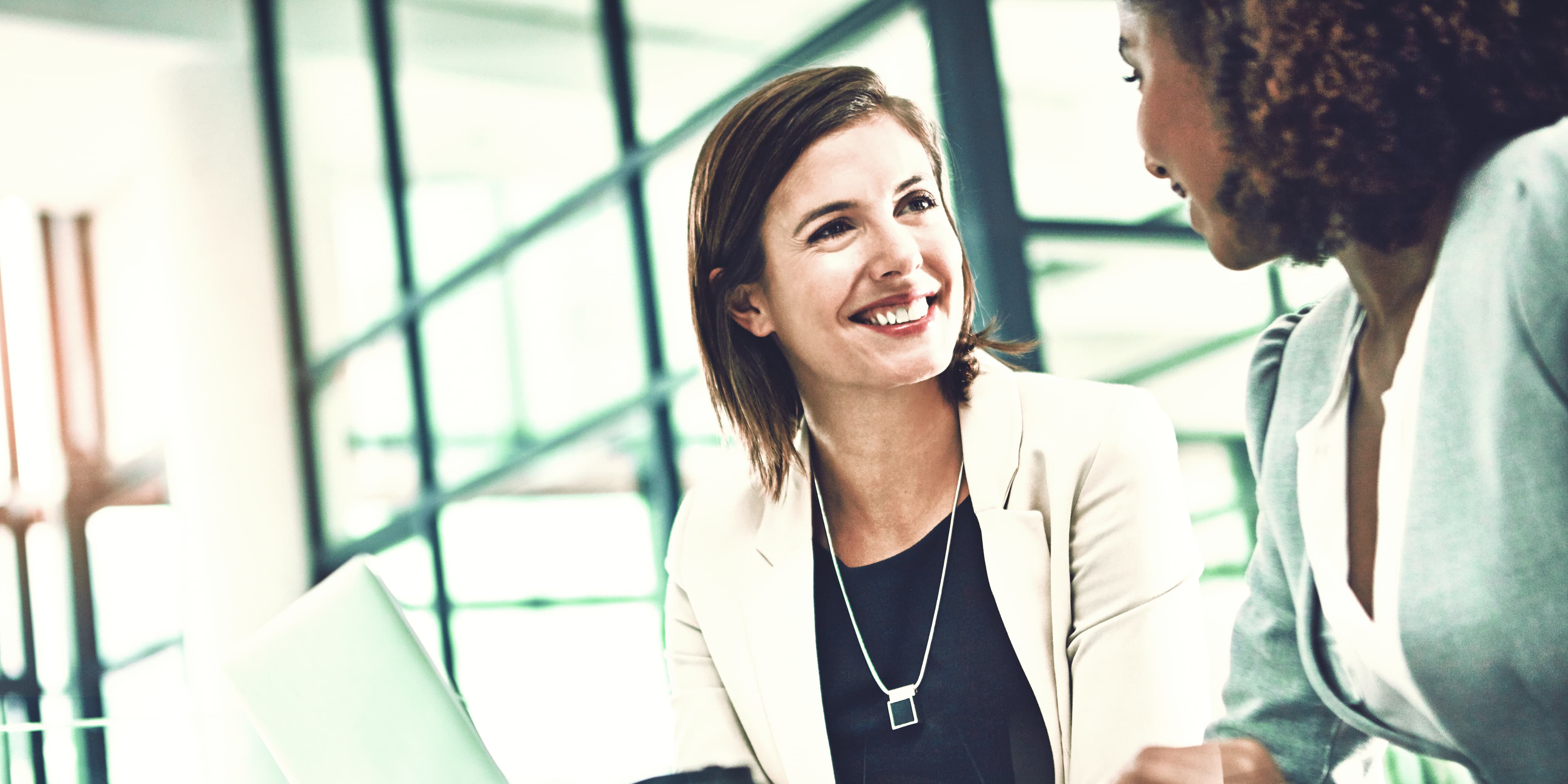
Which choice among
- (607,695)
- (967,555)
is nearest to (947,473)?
(967,555)

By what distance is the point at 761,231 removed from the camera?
1263 mm

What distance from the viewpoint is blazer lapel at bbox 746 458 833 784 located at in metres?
1.19

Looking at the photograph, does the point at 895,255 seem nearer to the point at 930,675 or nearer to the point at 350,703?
the point at 930,675

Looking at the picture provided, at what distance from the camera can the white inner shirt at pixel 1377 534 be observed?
67 centimetres

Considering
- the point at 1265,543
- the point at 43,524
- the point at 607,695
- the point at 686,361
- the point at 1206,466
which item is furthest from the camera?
the point at 43,524

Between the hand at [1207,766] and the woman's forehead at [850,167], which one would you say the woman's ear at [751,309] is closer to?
the woman's forehead at [850,167]

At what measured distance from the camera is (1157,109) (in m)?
0.74

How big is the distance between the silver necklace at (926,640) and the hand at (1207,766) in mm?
378

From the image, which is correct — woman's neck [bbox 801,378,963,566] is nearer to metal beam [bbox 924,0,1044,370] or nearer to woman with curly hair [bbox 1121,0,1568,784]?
woman with curly hair [bbox 1121,0,1568,784]

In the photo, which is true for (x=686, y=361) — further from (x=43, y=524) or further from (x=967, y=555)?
(x=43, y=524)

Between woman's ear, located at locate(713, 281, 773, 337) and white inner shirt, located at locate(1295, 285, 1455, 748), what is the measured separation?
2.14ft

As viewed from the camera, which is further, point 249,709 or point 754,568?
point 754,568

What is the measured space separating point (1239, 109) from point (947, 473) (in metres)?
0.62

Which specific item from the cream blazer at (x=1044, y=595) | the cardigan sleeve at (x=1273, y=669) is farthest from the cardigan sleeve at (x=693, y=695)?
the cardigan sleeve at (x=1273, y=669)
